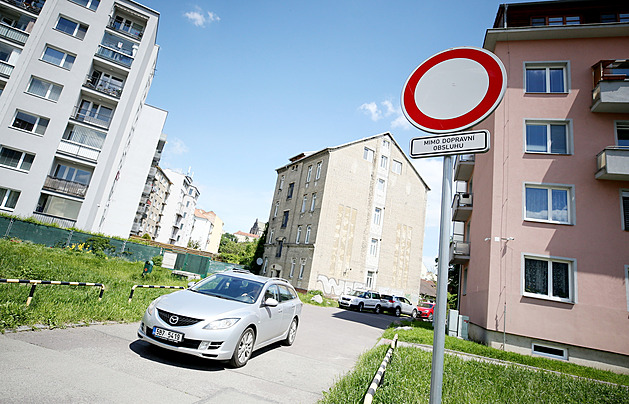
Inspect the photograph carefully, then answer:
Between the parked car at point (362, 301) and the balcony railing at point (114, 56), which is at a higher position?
the balcony railing at point (114, 56)

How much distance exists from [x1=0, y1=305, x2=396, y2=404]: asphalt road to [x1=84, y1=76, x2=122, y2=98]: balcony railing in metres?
29.3

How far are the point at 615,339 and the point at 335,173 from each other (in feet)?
77.6

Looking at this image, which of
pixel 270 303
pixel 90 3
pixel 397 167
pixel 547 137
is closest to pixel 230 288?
pixel 270 303

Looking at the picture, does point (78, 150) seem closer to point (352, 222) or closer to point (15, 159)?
point (15, 159)

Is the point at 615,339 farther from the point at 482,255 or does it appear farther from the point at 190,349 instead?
the point at 190,349

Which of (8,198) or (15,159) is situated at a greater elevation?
(15,159)

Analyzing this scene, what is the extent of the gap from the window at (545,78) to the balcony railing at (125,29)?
109ft

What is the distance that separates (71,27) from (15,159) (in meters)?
13.0

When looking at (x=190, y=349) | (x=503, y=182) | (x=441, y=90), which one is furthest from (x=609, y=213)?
(x=190, y=349)

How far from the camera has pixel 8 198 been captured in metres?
24.5

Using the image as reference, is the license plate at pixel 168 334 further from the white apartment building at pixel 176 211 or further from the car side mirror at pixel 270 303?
the white apartment building at pixel 176 211

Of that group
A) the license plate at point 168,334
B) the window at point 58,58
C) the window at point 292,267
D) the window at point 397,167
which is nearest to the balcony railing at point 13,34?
the window at point 58,58

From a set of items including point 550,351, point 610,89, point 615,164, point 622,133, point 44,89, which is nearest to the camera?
point 550,351

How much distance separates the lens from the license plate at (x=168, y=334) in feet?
17.5
